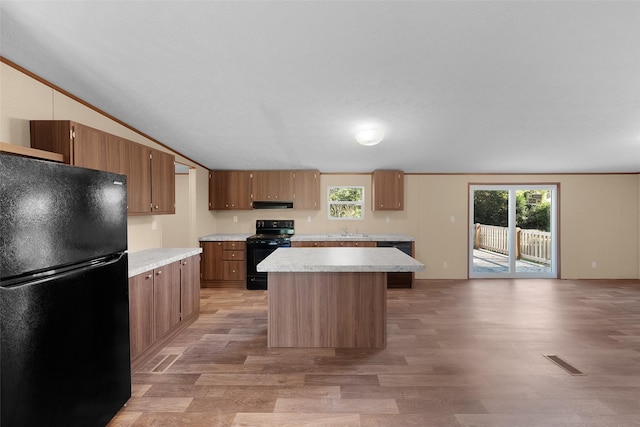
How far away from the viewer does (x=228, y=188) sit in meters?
5.65

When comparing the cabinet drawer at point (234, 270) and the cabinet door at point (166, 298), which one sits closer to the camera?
the cabinet door at point (166, 298)

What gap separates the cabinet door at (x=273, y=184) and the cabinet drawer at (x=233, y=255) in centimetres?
110

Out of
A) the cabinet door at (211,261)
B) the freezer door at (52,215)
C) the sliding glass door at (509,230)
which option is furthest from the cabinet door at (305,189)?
the freezer door at (52,215)

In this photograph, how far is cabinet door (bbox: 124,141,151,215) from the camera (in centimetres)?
288

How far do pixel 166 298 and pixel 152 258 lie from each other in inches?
16.6

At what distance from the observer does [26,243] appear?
1.35m

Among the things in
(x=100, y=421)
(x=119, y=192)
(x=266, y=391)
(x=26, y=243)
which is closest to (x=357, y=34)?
(x=119, y=192)

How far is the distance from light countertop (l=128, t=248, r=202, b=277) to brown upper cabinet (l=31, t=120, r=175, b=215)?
0.45 metres

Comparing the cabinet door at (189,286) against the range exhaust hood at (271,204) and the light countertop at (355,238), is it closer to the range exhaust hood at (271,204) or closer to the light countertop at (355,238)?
the light countertop at (355,238)

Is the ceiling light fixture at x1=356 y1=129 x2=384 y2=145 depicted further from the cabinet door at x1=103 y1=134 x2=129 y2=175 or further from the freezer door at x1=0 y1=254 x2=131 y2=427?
the freezer door at x1=0 y1=254 x2=131 y2=427

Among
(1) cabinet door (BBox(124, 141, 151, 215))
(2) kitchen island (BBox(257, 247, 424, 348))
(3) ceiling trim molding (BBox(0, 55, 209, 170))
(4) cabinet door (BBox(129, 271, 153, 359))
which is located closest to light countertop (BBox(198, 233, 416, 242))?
(3) ceiling trim molding (BBox(0, 55, 209, 170))

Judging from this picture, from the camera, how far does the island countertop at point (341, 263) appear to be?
2.52m

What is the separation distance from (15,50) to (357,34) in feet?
7.33

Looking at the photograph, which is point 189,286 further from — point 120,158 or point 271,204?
point 271,204
